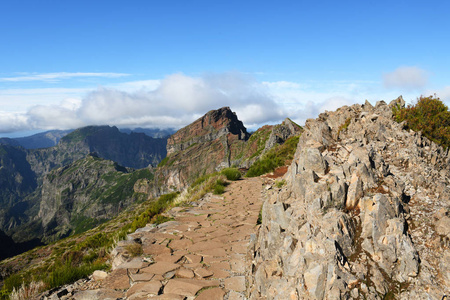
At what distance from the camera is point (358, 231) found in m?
4.07

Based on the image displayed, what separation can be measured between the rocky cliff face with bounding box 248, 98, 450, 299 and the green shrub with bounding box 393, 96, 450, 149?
4.72 metres

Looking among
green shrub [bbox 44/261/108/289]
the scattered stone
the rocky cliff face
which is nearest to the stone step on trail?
the scattered stone

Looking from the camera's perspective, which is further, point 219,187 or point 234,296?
point 219,187

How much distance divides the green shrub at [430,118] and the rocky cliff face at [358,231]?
15.5 ft

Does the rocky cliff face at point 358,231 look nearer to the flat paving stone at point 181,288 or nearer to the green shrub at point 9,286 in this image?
the flat paving stone at point 181,288

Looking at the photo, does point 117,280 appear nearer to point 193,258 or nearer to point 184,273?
point 184,273

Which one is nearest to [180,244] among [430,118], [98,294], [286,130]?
[98,294]

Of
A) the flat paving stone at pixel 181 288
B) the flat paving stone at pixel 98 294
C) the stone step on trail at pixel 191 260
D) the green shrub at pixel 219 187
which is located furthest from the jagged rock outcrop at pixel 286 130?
the flat paving stone at pixel 98 294

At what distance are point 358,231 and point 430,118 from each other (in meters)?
8.49

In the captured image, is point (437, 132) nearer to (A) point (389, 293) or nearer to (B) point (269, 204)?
(B) point (269, 204)

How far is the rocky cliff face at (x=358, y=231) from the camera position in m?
3.44


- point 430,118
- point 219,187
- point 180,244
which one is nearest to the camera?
point 180,244

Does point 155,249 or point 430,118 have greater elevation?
point 430,118

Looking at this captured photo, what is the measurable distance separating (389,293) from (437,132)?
339 inches
